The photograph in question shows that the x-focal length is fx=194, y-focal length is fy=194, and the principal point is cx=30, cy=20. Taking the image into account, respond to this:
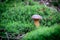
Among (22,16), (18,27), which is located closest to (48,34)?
(18,27)

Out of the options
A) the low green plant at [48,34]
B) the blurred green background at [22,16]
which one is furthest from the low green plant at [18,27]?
the low green plant at [48,34]

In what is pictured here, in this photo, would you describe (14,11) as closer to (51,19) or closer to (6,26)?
(6,26)

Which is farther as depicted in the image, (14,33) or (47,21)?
(47,21)

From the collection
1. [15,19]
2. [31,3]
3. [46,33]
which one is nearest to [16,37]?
[15,19]

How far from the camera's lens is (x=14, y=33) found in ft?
25.3

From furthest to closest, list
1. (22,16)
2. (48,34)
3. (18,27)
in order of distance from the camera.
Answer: (22,16) → (18,27) → (48,34)

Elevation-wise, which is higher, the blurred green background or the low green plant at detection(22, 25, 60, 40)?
→ the low green plant at detection(22, 25, 60, 40)

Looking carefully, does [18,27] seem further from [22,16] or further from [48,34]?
[48,34]

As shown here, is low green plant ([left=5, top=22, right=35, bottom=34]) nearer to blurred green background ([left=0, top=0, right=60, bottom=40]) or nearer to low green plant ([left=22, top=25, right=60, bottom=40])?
blurred green background ([left=0, top=0, right=60, bottom=40])

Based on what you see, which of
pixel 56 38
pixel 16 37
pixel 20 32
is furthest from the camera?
pixel 20 32

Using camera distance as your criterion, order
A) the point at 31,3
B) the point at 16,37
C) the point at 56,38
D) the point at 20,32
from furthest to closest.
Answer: the point at 31,3 < the point at 20,32 < the point at 16,37 < the point at 56,38

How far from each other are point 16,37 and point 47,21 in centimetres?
209

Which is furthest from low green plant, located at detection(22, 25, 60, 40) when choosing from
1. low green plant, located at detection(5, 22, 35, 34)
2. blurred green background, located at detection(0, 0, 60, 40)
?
low green plant, located at detection(5, 22, 35, 34)

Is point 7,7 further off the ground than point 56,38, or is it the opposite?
point 56,38
